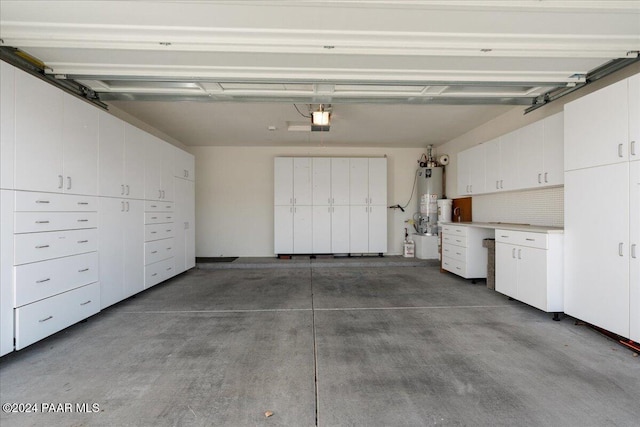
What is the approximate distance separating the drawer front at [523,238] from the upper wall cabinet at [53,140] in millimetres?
4698

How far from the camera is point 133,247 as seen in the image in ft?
12.4

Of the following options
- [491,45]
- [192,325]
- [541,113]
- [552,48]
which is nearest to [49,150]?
[192,325]

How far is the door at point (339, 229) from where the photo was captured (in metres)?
6.48

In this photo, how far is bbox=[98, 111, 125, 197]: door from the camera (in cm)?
322

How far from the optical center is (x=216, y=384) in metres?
1.92

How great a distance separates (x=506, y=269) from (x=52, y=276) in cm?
475

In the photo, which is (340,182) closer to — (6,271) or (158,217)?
(158,217)

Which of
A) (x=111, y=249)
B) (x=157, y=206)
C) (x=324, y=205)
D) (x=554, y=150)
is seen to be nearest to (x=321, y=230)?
(x=324, y=205)

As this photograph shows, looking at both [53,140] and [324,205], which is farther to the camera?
[324,205]

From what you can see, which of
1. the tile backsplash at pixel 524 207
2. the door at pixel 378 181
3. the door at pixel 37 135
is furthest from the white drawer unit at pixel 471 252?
the door at pixel 37 135

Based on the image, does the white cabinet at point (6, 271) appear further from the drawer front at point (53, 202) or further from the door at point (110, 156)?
the door at point (110, 156)

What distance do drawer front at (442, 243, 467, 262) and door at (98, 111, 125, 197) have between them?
485cm

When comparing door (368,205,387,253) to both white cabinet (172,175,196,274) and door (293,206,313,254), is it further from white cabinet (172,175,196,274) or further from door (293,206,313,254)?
white cabinet (172,175,196,274)

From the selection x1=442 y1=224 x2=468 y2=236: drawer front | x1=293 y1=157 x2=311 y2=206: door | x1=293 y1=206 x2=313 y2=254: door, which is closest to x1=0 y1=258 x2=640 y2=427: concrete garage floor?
x1=442 y1=224 x2=468 y2=236: drawer front
